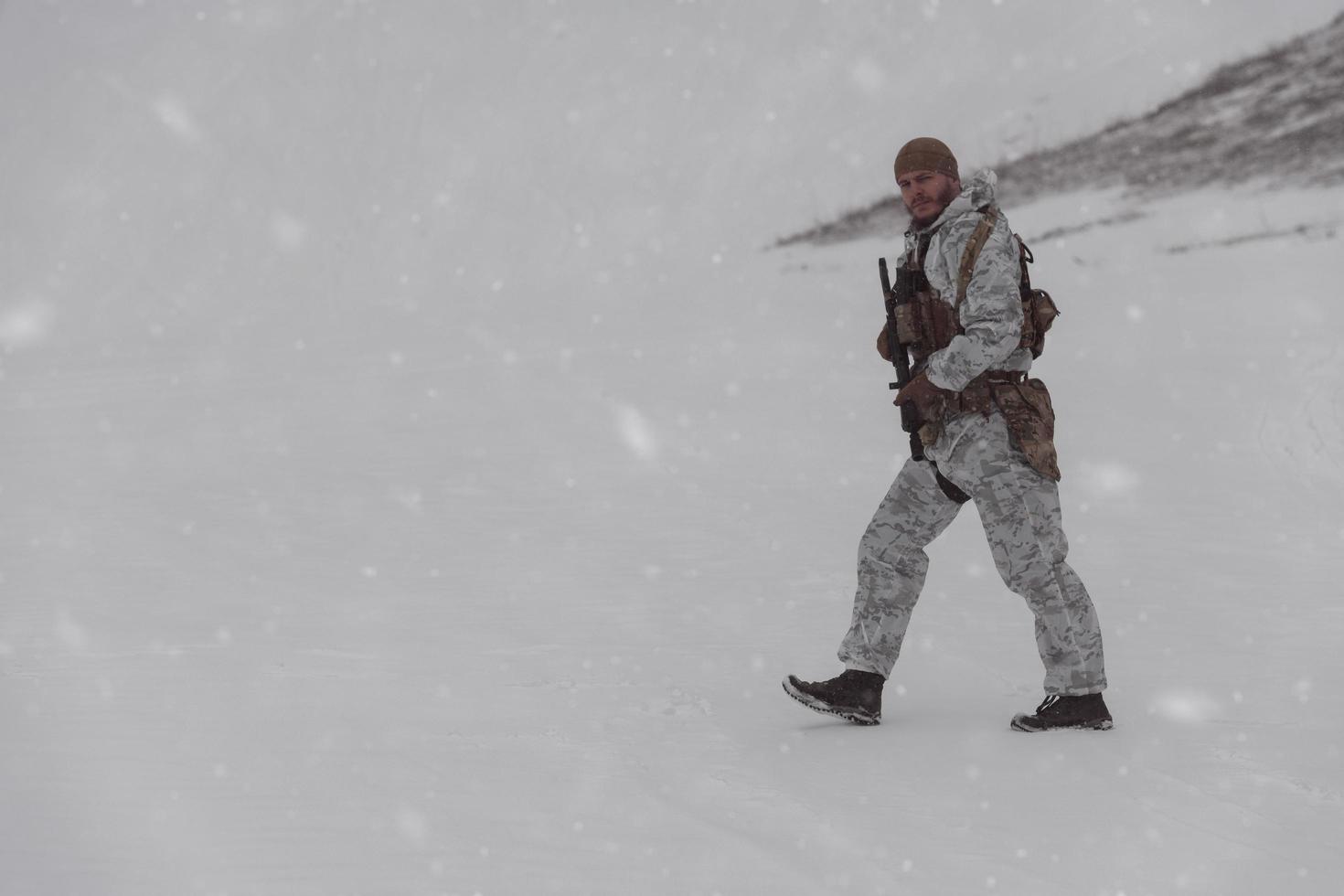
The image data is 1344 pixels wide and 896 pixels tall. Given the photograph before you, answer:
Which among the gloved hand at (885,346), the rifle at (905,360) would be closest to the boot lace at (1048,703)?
the rifle at (905,360)

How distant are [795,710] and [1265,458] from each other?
4.71 m

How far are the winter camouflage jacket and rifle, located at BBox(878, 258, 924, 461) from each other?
7 centimetres

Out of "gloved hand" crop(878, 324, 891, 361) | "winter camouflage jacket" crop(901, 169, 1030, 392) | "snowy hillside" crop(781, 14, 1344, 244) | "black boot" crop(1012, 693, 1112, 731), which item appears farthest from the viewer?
"snowy hillside" crop(781, 14, 1344, 244)

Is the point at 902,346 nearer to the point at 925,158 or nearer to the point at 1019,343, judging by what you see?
the point at 1019,343

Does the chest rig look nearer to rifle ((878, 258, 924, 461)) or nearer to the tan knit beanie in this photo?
rifle ((878, 258, 924, 461))

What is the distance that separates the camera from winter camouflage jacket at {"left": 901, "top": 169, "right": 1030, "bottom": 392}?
3027 millimetres

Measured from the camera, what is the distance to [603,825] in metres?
2.33

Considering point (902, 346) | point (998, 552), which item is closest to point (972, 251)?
point (902, 346)

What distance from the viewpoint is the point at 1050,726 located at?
3131 millimetres

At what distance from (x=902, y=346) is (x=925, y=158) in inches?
19.0

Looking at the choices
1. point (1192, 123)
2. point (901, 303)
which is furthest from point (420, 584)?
point (1192, 123)

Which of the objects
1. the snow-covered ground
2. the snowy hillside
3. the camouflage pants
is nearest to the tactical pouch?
the camouflage pants

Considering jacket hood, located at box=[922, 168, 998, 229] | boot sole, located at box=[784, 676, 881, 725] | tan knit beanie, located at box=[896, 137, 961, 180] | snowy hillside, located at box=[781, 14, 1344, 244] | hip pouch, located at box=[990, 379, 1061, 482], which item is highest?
snowy hillside, located at box=[781, 14, 1344, 244]

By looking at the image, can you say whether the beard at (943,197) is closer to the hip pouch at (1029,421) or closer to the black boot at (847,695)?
the hip pouch at (1029,421)
